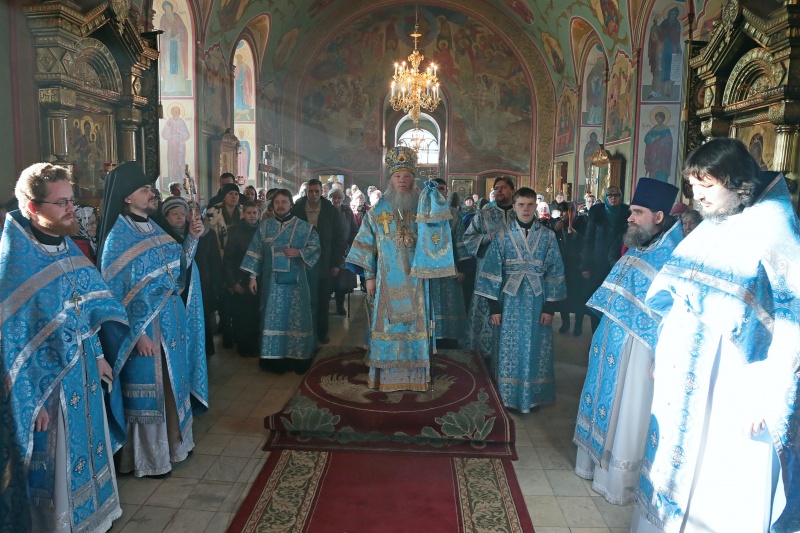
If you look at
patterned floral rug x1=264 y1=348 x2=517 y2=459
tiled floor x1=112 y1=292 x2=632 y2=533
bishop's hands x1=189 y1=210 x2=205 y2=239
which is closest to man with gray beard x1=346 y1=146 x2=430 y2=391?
patterned floral rug x1=264 y1=348 x2=517 y2=459

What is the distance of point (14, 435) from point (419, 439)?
247cm

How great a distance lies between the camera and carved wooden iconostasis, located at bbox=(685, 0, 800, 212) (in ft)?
19.1

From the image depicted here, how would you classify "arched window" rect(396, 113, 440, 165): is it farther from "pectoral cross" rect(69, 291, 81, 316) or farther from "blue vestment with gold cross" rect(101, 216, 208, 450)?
"pectoral cross" rect(69, 291, 81, 316)

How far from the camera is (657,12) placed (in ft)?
35.5

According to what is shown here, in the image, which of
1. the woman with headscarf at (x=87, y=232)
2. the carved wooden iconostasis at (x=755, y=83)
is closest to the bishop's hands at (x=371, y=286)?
the woman with headscarf at (x=87, y=232)

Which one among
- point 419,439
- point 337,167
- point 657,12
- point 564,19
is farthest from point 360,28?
point 419,439

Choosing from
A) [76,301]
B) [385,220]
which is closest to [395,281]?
[385,220]

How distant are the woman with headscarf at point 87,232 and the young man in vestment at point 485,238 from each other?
286cm

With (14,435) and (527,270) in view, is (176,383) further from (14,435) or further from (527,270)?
(527,270)

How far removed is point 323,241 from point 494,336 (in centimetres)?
235

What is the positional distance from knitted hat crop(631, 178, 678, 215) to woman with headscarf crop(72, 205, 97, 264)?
3436 mm

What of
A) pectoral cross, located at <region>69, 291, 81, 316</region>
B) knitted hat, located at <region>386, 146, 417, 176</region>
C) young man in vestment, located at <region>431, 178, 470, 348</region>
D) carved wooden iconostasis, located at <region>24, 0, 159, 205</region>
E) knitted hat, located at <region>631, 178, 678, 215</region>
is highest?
carved wooden iconostasis, located at <region>24, 0, 159, 205</region>

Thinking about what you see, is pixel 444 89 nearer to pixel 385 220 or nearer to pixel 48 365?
pixel 385 220

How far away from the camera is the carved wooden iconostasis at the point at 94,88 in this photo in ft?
19.6
